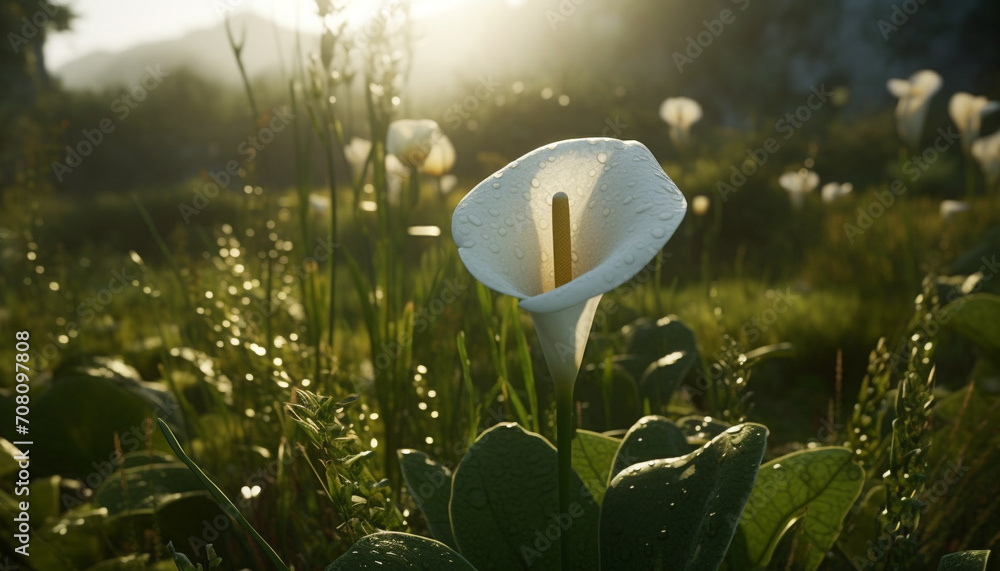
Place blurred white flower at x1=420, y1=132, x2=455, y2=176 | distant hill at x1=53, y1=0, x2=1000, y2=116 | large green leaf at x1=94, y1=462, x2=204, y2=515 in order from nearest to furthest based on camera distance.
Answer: large green leaf at x1=94, y1=462, x2=204, y2=515 → blurred white flower at x1=420, y1=132, x2=455, y2=176 → distant hill at x1=53, y1=0, x2=1000, y2=116

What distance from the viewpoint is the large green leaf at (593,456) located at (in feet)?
2.57

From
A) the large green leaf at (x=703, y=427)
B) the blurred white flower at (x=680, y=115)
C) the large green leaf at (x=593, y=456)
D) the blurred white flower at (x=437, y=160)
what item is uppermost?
the blurred white flower at (x=680, y=115)

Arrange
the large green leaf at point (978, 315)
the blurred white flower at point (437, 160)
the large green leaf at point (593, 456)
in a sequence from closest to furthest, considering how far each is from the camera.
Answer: the large green leaf at point (593, 456)
the large green leaf at point (978, 315)
the blurred white flower at point (437, 160)

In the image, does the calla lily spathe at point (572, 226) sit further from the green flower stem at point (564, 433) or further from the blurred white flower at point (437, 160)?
the blurred white flower at point (437, 160)

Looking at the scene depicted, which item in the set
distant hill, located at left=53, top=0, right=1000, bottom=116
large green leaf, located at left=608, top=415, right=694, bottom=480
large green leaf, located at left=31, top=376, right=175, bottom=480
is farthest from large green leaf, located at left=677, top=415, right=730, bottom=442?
distant hill, located at left=53, top=0, right=1000, bottom=116

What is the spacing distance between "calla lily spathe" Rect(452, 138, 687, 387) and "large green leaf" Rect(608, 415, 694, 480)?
235 mm

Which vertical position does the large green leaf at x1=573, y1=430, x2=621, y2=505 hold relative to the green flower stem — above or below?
below

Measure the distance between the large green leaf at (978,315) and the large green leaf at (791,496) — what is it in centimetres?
64

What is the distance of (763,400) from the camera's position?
1893 millimetres

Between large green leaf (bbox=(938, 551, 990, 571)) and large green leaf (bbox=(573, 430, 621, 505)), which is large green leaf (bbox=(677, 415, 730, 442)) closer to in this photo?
large green leaf (bbox=(573, 430, 621, 505))

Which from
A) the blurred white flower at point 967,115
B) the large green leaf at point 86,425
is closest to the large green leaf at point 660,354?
the large green leaf at point 86,425

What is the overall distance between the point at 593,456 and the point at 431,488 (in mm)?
197

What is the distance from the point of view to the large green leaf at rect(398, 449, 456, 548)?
0.74m

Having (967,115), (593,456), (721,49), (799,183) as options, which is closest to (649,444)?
(593,456)
